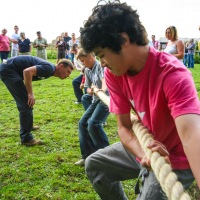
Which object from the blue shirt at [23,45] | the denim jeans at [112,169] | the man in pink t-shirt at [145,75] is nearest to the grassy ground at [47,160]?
the denim jeans at [112,169]

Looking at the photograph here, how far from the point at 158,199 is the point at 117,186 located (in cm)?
79

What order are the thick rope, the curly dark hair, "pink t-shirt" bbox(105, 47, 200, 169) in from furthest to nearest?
1. the curly dark hair
2. "pink t-shirt" bbox(105, 47, 200, 169)
3. the thick rope

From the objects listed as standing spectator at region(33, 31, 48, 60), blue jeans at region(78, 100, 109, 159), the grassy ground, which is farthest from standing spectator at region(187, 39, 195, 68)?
blue jeans at region(78, 100, 109, 159)

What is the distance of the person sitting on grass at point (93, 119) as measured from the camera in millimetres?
3783

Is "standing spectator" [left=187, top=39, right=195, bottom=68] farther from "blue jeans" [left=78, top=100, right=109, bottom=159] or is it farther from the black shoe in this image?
"blue jeans" [left=78, top=100, right=109, bottom=159]

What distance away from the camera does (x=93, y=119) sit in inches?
148

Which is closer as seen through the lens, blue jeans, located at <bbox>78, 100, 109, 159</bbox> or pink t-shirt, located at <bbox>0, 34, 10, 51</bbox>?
blue jeans, located at <bbox>78, 100, 109, 159</bbox>

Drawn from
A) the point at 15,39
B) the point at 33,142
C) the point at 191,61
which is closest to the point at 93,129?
the point at 33,142

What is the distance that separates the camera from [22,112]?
489cm

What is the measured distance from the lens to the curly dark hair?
1.76 m

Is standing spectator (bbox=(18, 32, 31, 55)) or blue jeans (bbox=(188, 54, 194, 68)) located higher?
standing spectator (bbox=(18, 32, 31, 55))

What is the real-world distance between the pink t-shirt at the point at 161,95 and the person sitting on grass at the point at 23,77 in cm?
275

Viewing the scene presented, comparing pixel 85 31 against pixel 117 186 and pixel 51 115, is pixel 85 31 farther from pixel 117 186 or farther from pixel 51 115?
pixel 51 115

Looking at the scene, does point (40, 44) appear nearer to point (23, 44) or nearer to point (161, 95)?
point (23, 44)
